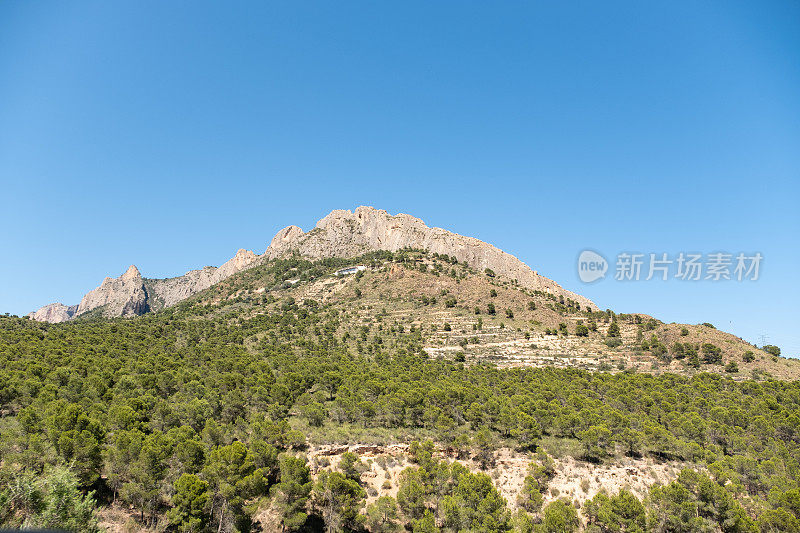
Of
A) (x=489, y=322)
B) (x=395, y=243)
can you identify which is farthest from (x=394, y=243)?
(x=489, y=322)

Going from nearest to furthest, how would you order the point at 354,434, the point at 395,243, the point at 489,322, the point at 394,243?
1. the point at 354,434
2. the point at 489,322
3. the point at 395,243
4. the point at 394,243

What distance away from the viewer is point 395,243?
6206 inches

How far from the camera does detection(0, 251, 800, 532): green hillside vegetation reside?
24.1m

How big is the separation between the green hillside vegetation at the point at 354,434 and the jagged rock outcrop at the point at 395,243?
78.3 metres

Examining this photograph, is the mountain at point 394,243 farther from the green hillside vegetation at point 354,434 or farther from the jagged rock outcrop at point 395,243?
the green hillside vegetation at point 354,434

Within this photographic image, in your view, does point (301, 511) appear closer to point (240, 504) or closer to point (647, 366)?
point (240, 504)

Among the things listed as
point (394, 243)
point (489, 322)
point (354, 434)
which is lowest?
point (354, 434)

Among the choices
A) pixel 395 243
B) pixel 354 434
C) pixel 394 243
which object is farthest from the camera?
pixel 394 243

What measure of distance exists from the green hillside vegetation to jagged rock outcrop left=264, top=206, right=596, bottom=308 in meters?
78.3

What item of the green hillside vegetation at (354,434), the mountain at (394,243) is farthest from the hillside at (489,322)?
the mountain at (394,243)

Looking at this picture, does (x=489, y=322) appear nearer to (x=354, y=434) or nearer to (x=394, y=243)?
(x=354, y=434)

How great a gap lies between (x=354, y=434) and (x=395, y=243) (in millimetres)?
124032

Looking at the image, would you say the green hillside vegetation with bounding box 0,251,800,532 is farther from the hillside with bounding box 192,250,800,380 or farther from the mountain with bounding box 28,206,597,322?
the mountain with bounding box 28,206,597,322

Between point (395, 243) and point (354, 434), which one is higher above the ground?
point (395, 243)
